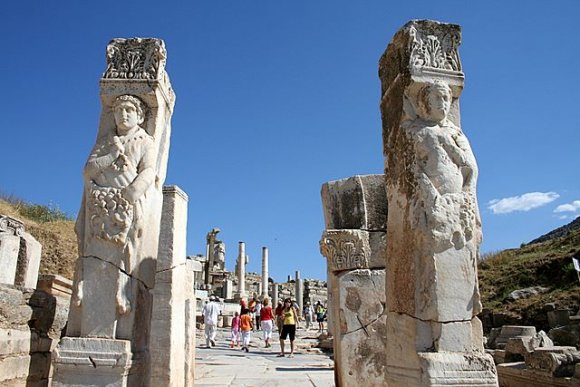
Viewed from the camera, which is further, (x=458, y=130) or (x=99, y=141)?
(x=99, y=141)

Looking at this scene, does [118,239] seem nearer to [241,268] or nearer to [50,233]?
[50,233]

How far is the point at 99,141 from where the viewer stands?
14.6 feet

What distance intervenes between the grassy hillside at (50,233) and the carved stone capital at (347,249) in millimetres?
13367

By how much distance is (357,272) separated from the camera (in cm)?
671

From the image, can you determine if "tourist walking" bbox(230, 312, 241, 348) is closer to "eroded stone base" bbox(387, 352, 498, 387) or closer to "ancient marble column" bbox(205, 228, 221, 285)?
"eroded stone base" bbox(387, 352, 498, 387)

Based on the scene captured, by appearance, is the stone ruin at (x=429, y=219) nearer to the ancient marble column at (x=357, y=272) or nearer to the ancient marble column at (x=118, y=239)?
the ancient marble column at (x=118, y=239)

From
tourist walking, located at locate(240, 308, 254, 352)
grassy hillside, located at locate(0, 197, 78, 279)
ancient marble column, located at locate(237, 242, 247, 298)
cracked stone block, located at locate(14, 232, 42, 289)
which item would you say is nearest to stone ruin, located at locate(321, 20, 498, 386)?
cracked stone block, located at locate(14, 232, 42, 289)

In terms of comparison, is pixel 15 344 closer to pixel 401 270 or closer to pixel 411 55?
pixel 401 270

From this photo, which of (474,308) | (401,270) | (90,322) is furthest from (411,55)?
(90,322)

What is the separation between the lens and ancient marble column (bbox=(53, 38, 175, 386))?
3904mm

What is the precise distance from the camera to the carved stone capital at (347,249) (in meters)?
6.73

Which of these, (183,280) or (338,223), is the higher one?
(338,223)

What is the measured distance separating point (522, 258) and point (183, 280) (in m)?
29.9

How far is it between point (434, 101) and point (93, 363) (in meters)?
3.46
